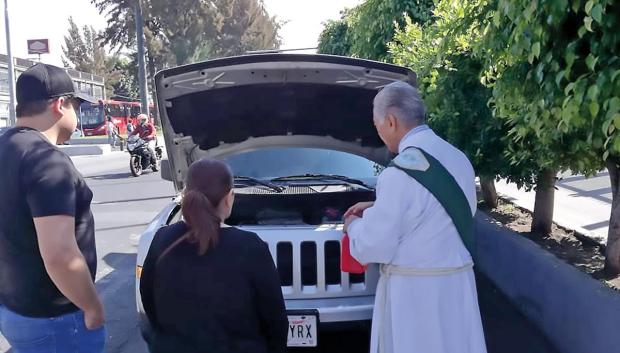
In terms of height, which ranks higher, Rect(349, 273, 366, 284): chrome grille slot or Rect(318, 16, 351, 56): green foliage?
Rect(318, 16, 351, 56): green foliage

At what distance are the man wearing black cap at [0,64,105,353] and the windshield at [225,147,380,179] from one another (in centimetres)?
287

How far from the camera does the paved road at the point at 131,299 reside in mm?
4680

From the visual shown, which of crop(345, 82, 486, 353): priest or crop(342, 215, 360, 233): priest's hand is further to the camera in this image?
crop(342, 215, 360, 233): priest's hand

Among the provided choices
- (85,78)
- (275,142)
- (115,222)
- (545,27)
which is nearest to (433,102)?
(275,142)

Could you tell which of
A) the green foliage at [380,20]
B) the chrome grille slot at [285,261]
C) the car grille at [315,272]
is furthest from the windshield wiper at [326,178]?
the green foliage at [380,20]

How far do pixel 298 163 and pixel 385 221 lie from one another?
297 centimetres

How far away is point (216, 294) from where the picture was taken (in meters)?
2.13

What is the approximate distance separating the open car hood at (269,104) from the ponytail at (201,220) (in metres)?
2.48

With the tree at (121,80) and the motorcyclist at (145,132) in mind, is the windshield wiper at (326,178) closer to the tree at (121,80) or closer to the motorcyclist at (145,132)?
the motorcyclist at (145,132)

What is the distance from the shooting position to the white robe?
2590mm

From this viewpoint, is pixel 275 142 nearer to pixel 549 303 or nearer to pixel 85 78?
pixel 549 303

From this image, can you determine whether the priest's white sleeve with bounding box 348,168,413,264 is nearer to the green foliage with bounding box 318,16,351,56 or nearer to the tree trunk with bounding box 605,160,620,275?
the tree trunk with bounding box 605,160,620,275

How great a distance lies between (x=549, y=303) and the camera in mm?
4746

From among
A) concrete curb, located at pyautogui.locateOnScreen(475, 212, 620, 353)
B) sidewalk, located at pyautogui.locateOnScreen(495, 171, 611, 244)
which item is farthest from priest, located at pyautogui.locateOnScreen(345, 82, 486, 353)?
sidewalk, located at pyautogui.locateOnScreen(495, 171, 611, 244)
